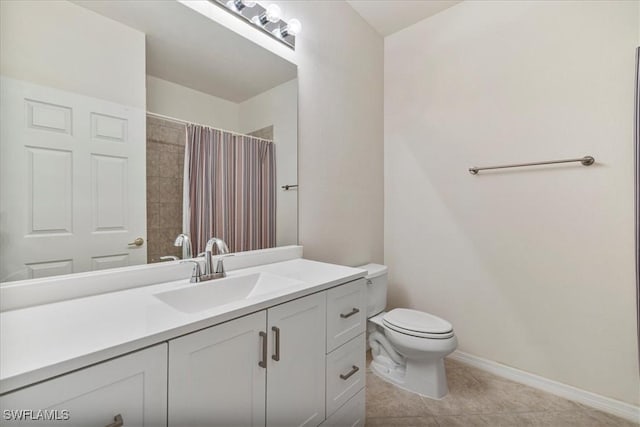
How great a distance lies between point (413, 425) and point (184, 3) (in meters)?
2.24

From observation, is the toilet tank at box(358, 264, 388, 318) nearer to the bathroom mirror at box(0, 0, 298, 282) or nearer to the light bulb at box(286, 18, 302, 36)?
the bathroom mirror at box(0, 0, 298, 282)

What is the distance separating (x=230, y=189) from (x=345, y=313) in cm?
79

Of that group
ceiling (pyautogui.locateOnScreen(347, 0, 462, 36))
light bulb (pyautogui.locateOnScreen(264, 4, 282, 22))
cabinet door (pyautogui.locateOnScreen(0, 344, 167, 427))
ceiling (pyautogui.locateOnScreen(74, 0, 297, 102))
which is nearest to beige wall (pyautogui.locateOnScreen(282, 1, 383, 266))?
ceiling (pyautogui.locateOnScreen(347, 0, 462, 36))

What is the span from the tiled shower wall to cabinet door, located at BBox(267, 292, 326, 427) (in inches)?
21.8

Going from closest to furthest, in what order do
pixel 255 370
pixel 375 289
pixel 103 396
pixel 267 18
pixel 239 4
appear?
pixel 103 396 < pixel 255 370 < pixel 239 4 < pixel 267 18 < pixel 375 289

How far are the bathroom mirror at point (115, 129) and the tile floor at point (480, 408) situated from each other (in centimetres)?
116

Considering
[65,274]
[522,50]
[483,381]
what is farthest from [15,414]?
[522,50]

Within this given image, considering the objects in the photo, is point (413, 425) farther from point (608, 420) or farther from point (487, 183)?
point (487, 183)

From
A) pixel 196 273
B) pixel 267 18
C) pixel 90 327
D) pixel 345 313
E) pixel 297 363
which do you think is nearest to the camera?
pixel 90 327

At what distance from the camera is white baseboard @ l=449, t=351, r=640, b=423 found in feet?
4.68

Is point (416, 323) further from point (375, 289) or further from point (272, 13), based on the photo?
point (272, 13)

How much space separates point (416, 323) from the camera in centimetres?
164

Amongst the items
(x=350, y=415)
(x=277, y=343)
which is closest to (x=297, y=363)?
(x=277, y=343)

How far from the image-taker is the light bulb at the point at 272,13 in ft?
4.65
